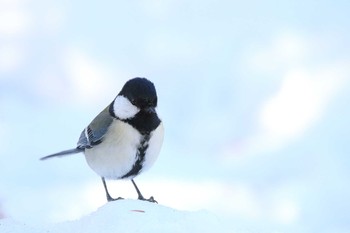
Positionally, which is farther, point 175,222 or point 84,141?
point 84,141

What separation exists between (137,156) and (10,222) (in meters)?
0.87

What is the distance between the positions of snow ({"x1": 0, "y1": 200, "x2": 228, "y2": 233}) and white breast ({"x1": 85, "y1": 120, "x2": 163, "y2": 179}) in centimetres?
44

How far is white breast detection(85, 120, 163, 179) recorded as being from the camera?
3830 millimetres

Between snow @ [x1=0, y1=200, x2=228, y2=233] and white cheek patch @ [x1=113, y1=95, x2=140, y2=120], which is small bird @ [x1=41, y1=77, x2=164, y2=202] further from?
snow @ [x1=0, y1=200, x2=228, y2=233]

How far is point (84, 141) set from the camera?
4.27 meters

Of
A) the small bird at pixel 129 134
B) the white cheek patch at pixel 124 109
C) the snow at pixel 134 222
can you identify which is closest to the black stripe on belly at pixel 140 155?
the small bird at pixel 129 134

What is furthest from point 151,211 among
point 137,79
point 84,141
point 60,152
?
point 60,152

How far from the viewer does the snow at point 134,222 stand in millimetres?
2992

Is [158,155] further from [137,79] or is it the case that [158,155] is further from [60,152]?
[60,152]

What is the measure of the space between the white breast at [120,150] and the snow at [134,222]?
1.44 feet

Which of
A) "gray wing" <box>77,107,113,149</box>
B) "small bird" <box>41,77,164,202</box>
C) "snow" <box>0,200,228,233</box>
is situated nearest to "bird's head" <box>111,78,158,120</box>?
"small bird" <box>41,77,164,202</box>

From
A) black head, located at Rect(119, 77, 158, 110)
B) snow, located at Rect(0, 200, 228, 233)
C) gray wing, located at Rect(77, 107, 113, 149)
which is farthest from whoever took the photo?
gray wing, located at Rect(77, 107, 113, 149)

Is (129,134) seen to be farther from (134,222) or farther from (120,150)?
(134,222)

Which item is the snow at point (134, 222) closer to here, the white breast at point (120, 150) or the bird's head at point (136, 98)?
the white breast at point (120, 150)
